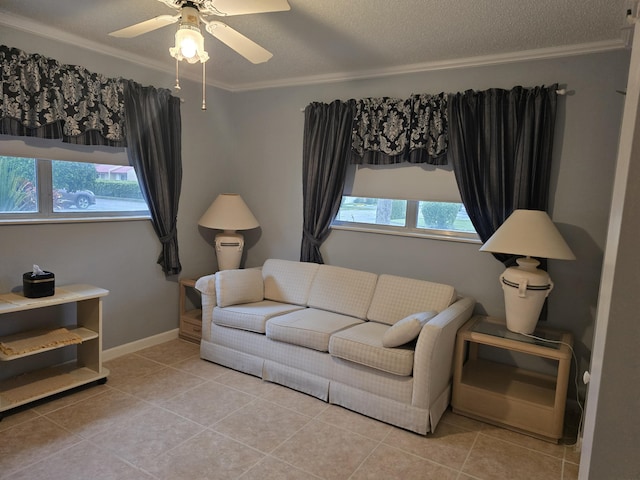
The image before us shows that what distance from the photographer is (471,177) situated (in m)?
3.18

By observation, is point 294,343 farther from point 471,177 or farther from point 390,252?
point 471,177

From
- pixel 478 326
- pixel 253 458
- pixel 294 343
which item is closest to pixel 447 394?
pixel 478 326

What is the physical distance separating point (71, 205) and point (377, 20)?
264 cm

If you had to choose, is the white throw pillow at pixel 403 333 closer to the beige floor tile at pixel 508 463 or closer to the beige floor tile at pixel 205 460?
the beige floor tile at pixel 508 463

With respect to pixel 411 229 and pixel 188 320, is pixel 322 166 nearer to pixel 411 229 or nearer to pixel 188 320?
pixel 411 229

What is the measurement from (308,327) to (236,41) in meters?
1.92

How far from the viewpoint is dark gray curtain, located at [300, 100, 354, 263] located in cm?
374

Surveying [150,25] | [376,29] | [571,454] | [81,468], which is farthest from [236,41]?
[571,454]

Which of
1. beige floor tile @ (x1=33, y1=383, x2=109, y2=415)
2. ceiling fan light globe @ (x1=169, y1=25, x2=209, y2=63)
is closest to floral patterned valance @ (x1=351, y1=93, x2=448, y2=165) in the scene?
ceiling fan light globe @ (x1=169, y1=25, x2=209, y2=63)

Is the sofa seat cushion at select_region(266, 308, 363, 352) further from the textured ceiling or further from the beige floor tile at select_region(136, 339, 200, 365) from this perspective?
the textured ceiling

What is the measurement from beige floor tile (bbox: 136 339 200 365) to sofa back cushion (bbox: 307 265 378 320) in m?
1.19

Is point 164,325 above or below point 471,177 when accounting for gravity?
below

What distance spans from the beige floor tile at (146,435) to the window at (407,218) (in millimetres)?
2120

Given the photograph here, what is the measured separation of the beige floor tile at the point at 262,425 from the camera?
2484mm
